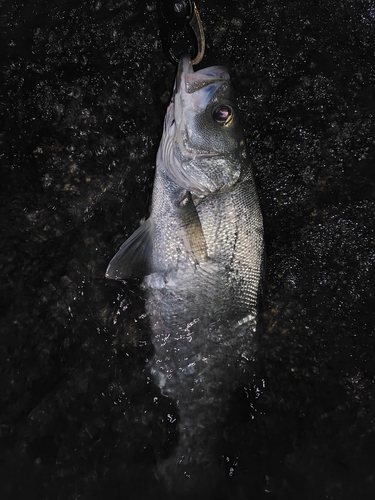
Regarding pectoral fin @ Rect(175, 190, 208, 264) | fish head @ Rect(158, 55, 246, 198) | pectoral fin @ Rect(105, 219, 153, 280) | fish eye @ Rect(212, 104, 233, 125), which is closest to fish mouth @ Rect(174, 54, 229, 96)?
fish head @ Rect(158, 55, 246, 198)

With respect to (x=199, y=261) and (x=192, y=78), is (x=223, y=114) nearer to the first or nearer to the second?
(x=192, y=78)

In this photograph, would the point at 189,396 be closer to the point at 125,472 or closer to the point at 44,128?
the point at 125,472

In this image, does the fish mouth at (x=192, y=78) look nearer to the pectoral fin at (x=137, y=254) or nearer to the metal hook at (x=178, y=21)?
the metal hook at (x=178, y=21)

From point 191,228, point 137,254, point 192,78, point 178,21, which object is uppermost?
point 178,21

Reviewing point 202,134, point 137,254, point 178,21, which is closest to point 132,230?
point 137,254

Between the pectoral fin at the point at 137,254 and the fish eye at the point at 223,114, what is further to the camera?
the pectoral fin at the point at 137,254

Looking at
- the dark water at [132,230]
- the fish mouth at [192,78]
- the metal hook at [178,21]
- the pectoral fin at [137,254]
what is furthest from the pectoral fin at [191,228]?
the metal hook at [178,21]

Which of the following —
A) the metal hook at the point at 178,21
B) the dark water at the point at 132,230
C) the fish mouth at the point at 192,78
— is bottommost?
the dark water at the point at 132,230

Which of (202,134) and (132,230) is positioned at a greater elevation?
(202,134)

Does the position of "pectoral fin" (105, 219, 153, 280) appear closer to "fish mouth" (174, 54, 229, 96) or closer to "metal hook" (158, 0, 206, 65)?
"fish mouth" (174, 54, 229, 96)

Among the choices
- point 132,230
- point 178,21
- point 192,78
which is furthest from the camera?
point 132,230
